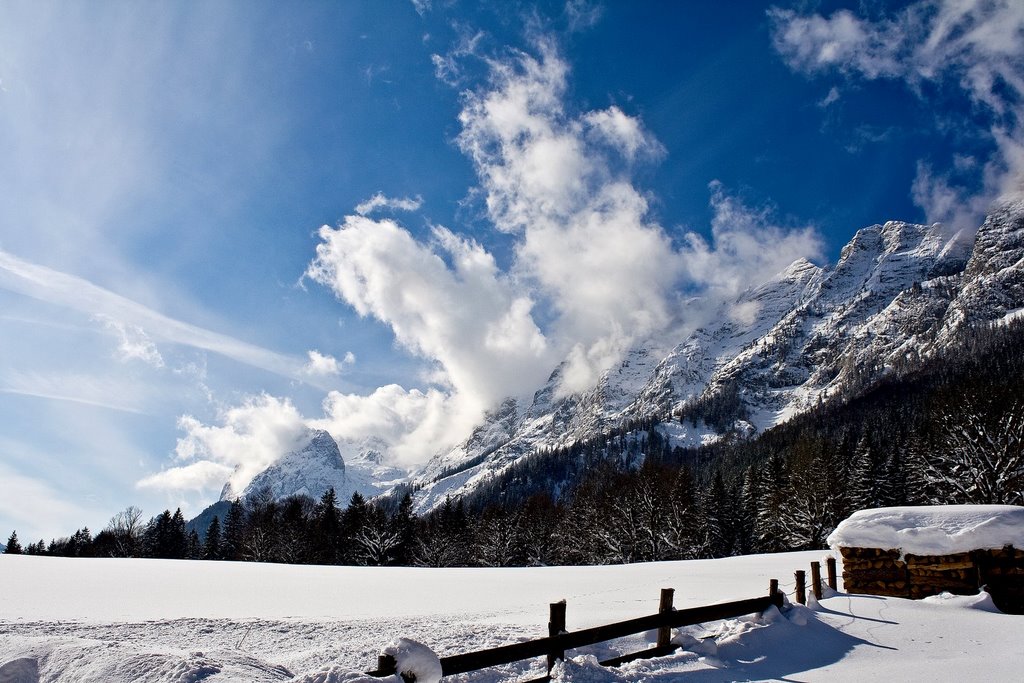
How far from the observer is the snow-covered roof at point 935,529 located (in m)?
13.0

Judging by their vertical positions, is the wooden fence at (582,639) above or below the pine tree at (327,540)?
above

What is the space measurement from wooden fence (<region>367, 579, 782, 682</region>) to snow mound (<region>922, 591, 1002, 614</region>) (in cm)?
533

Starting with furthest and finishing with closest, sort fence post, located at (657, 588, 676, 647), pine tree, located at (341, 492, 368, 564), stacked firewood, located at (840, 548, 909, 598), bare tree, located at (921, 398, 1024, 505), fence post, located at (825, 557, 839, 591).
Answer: pine tree, located at (341, 492, 368, 564) → bare tree, located at (921, 398, 1024, 505) → fence post, located at (825, 557, 839, 591) → stacked firewood, located at (840, 548, 909, 598) → fence post, located at (657, 588, 676, 647)

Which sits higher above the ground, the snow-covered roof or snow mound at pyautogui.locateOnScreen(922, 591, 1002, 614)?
the snow-covered roof

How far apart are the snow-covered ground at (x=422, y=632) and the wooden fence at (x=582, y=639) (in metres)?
0.24

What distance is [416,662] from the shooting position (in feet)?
17.4

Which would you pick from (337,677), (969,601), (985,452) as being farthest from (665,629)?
(985,452)

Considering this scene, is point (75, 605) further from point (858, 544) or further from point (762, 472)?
point (762, 472)

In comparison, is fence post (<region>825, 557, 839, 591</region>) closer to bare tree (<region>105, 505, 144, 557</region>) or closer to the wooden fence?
the wooden fence

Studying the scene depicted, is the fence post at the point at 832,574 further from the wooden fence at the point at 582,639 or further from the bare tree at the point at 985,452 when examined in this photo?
the bare tree at the point at 985,452

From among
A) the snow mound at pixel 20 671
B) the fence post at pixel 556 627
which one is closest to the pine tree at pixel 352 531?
the snow mound at pixel 20 671

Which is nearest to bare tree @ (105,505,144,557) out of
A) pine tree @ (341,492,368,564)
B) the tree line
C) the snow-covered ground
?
the tree line

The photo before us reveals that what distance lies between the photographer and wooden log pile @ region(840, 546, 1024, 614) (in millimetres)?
12867

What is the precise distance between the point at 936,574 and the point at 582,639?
11487mm
